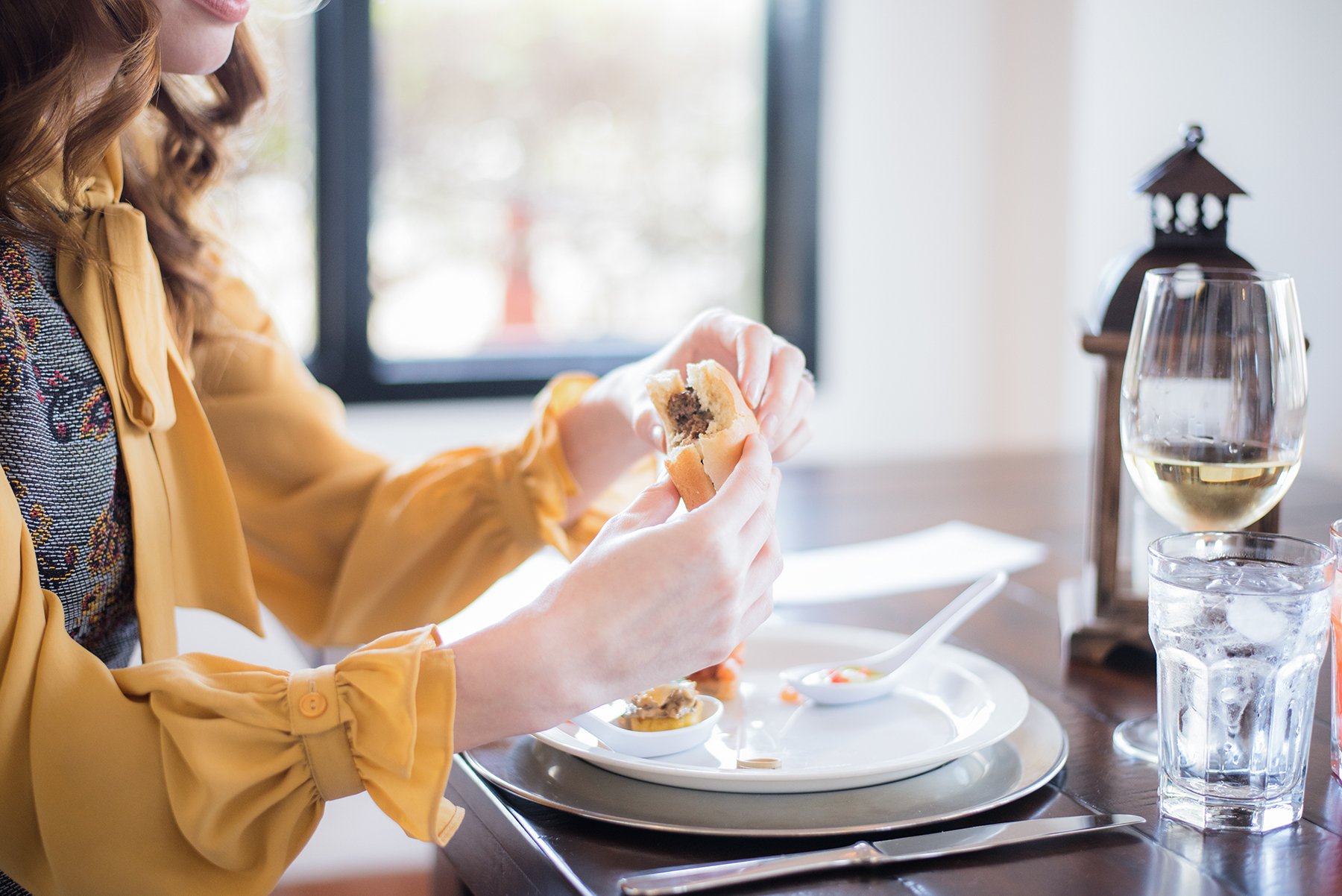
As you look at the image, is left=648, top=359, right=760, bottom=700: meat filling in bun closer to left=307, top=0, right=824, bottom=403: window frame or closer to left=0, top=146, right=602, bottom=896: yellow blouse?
left=0, top=146, right=602, bottom=896: yellow blouse

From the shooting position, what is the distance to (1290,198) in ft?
8.96

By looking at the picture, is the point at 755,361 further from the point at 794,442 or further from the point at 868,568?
the point at 868,568

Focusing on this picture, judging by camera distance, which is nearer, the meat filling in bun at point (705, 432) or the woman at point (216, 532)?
the woman at point (216, 532)

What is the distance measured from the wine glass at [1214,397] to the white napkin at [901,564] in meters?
0.39

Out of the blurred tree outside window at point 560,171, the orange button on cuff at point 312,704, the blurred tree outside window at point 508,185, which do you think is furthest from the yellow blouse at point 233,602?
the blurred tree outside window at point 560,171

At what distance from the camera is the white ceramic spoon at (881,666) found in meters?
0.89

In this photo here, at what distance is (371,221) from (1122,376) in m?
2.84

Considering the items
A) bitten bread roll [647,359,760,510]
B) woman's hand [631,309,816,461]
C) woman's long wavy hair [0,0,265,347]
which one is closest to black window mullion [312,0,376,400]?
woman's long wavy hair [0,0,265,347]

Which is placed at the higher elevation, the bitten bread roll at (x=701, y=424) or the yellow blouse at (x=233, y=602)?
the bitten bread roll at (x=701, y=424)

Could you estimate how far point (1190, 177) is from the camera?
1.04 metres

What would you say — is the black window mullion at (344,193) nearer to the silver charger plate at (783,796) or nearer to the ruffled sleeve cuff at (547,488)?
the ruffled sleeve cuff at (547,488)

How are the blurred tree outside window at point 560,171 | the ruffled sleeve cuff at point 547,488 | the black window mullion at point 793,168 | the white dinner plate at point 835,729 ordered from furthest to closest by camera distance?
the black window mullion at point 793,168
the blurred tree outside window at point 560,171
the ruffled sleeve cuff at point 547,488
the white dinner plate at point 835,729

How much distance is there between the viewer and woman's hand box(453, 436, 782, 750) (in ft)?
2.37

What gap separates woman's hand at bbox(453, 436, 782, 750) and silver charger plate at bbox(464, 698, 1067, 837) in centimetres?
6
